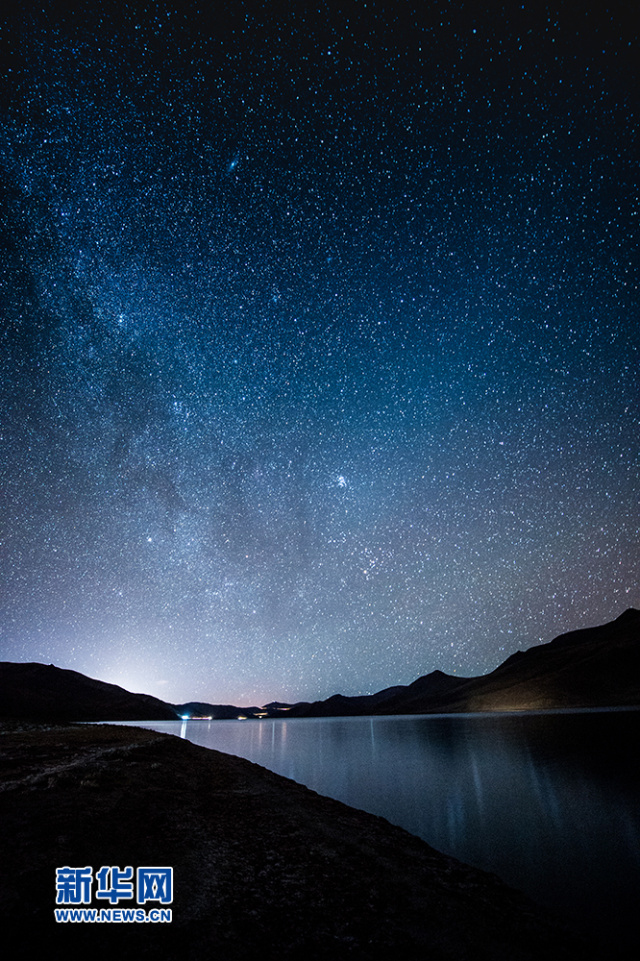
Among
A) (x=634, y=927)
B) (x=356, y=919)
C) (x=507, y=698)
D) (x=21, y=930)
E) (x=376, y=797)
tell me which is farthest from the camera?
(x=507, y=698)

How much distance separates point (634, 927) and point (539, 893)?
211 cm

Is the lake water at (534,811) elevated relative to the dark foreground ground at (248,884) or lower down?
lower down

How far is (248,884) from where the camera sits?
768cm

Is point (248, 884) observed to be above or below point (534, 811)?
above

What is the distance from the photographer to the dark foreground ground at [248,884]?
5855 mm

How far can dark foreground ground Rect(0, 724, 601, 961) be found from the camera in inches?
231

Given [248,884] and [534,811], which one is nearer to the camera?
[248,884]

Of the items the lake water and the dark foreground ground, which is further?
the lake water

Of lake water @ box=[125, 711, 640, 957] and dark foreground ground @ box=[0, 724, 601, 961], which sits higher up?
dark foreground ground @ box=[0, 724, 601, 961]

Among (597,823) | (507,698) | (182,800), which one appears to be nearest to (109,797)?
(182,800)

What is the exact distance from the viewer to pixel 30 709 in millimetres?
161375

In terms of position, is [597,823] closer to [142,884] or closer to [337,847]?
[337,847]

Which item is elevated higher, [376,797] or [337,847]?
[337,847]

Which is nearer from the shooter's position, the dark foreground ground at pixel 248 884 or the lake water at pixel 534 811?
the dark foreground ground at pixel 248 884
